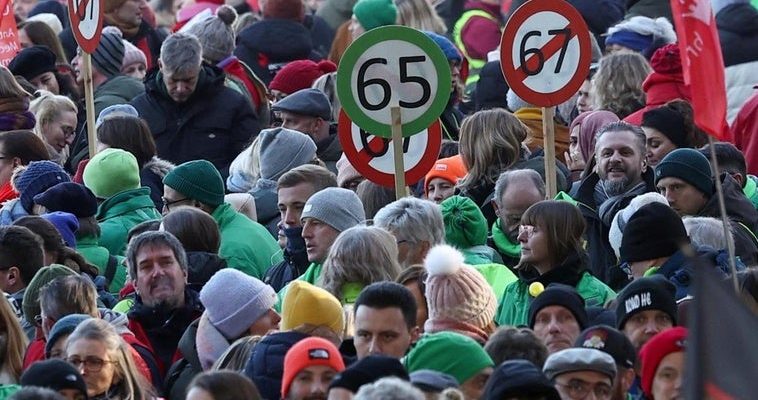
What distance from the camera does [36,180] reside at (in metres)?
14.5

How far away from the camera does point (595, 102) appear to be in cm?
1622

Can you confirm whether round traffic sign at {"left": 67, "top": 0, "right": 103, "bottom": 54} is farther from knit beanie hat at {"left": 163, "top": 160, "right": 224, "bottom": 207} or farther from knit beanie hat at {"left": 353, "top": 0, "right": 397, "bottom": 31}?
knit beanie hat at {"left": 353, "top": 0, "right": 397, "bottom": 31}

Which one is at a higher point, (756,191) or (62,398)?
(62,398)

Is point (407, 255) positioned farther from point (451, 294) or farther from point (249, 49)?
point (249, 49)

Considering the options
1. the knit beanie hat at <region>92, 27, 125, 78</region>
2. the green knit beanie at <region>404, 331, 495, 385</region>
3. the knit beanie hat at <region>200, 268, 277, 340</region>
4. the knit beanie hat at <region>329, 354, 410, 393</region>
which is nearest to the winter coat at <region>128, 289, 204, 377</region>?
the knit beanie hat at <region>200, 268, 277, 340</region>

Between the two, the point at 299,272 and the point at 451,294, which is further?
the point at 299,272

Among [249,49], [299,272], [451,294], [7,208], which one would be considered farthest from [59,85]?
[451,294]

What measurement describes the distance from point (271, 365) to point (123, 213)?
4.18 metres

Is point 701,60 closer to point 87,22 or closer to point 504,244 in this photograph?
point 504,244

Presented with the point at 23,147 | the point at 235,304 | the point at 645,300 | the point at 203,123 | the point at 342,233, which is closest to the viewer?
the point at 645,300

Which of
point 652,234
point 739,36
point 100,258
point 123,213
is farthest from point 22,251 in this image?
point 739,36

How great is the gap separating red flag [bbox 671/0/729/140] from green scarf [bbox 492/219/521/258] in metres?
2.91

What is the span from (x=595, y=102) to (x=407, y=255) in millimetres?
3992

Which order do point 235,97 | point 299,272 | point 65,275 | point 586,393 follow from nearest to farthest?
point 586,393 < point 65,275 < point 299,272 < point 235,97
